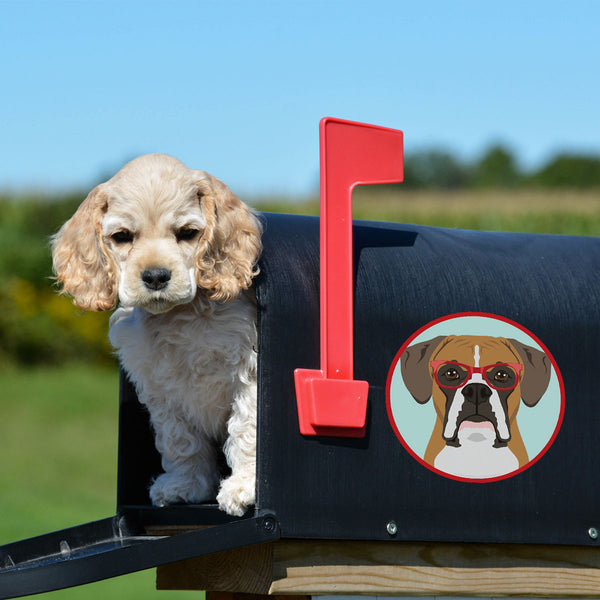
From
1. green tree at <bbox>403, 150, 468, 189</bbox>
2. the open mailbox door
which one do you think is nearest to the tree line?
green tree at <bbox>403, 150, 468, 189</bbox>

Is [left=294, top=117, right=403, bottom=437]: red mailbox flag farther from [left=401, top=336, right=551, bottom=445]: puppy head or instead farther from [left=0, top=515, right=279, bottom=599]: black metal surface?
[left=0, top=515, right=279, bottom=599]: black metal surface

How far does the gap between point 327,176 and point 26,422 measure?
12.8 meters

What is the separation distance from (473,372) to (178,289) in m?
0.97

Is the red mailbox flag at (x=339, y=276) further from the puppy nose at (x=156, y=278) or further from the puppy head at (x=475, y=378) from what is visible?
the puppy nose at (x=156, y=278)

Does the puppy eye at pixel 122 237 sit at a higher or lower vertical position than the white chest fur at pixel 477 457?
higher

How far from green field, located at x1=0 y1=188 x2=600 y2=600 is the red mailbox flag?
8.19 metres

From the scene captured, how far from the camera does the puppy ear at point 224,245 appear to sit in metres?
3.02

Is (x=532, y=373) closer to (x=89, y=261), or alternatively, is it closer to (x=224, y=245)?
(x=224, y=245)

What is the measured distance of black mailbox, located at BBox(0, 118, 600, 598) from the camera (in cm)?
291

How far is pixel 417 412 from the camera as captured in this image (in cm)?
306

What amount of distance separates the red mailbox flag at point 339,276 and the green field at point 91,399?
8195mm

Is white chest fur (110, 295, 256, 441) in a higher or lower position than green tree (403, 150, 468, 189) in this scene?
lower

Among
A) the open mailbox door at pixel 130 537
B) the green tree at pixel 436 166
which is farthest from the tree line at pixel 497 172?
A: the open mailbox door at pixel 130 537

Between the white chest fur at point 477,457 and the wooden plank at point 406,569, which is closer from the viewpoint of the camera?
the wooden plank at point 406,569
